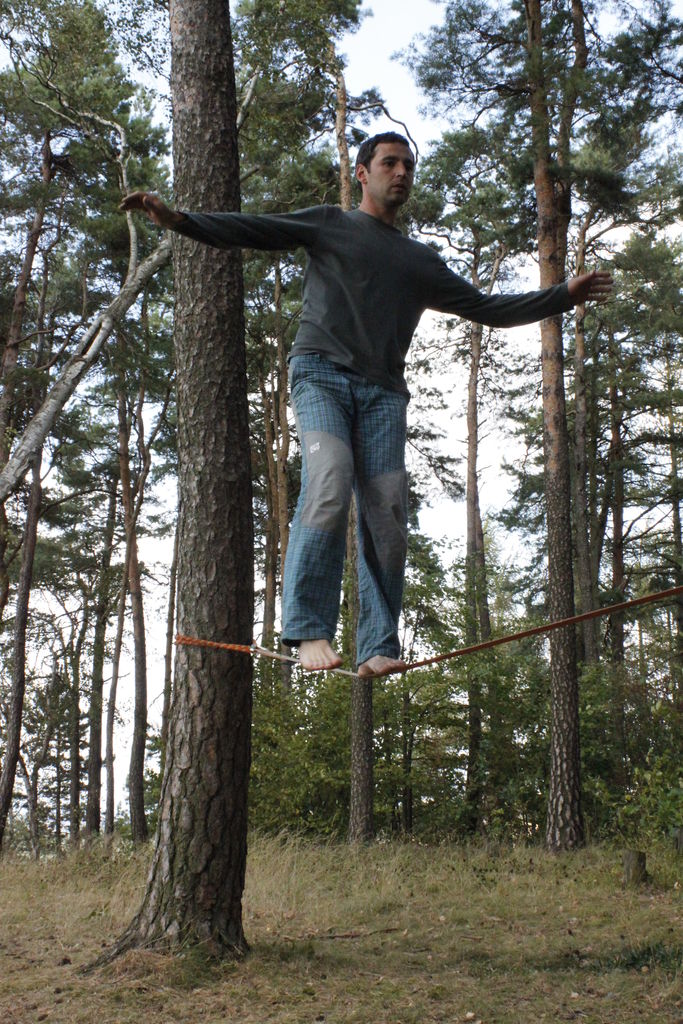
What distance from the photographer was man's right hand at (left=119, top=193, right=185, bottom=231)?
281 cm

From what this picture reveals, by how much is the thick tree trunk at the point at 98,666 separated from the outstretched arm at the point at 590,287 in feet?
55.6

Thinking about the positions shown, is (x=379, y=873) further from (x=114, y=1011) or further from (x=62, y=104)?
(x=62, y=104)

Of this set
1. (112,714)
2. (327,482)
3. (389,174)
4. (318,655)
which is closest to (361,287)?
(389,174)

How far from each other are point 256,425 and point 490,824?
8632mm

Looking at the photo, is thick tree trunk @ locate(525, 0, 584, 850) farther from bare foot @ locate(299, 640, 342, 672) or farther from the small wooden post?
bare foot @ locate(299, 640, 342, 672)

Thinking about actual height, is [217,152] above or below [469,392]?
below

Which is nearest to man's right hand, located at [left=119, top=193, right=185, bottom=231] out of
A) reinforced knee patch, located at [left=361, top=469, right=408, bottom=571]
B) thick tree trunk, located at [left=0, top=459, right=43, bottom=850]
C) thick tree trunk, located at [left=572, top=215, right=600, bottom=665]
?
reinforced knee patch, located at [left=361, top=469, right=408, bottom=571]

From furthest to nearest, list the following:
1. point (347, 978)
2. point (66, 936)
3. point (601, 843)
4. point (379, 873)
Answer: point (601, 843) → point (379, 873) → point (66, 936) → point (347, 978)

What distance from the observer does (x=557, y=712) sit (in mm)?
10453

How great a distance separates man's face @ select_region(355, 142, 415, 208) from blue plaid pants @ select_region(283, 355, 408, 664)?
0.64 m

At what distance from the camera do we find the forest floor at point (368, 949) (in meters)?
4.02

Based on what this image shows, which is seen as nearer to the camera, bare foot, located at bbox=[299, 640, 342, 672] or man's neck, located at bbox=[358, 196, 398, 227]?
bare foot, located at bbox=[299, 640, 342, 672]

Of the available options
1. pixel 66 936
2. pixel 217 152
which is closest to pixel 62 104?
pixel 217 152

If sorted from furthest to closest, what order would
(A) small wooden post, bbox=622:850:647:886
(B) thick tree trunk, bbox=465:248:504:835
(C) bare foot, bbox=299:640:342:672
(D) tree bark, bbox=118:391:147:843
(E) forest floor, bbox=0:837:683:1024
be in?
1. (D) tree bark, bbox=118:391:147:843
2. (B) thick tree trunk, bbox=465:248:504:835
3. (A) small wooden post, bbox=622:850:647:886
4. (E) forest floor, bbox=0:837:683:1024
5. (C) bare foot, bbox=299:640:342:672
